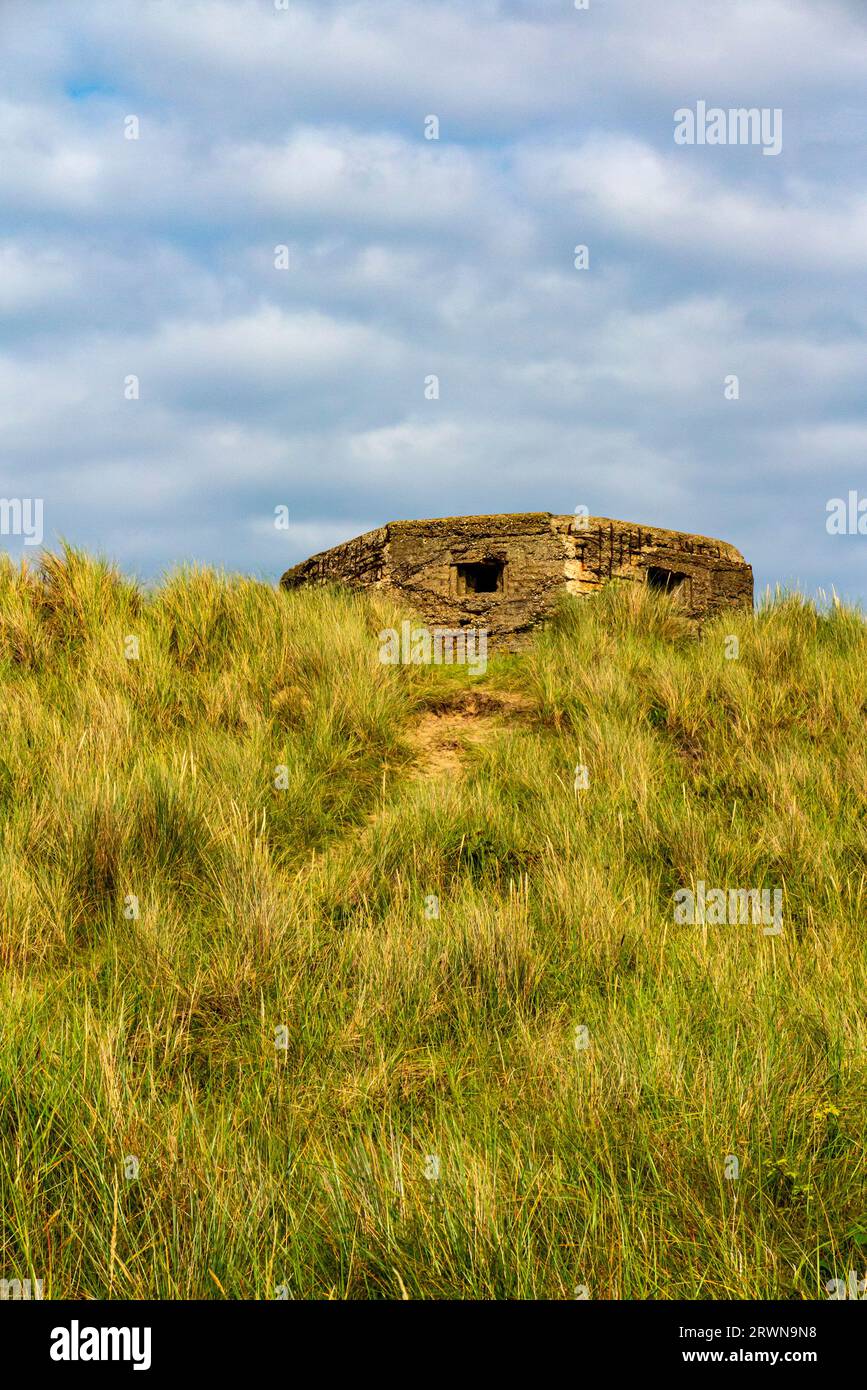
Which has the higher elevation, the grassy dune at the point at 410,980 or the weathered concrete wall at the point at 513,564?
the weathered concrete wall at the point at 513,564

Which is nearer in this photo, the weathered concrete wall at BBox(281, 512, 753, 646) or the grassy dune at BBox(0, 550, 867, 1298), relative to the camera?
the grassy dune at BBox(0, 550, 867, 1298)

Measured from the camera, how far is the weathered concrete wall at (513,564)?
354 inches

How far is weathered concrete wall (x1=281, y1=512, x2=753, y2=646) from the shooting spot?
9000 mm

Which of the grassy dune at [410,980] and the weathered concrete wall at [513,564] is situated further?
the weathered concrete wall at [513,564]

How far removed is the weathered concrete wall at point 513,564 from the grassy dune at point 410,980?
1.72m

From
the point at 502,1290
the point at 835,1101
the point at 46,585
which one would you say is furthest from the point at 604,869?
the point at 46,585

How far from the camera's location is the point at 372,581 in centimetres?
988

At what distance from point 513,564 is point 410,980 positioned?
20.7 feet

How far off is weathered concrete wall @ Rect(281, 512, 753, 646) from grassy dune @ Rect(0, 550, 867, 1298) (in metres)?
1.72

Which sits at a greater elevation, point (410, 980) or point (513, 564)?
point (513, 564)

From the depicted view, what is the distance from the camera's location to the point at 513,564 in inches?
Result: 361

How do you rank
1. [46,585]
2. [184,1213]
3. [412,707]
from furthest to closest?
[46,585] < [412,707] < [184,1213]

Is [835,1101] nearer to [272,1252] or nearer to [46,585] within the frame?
[272,1252]
